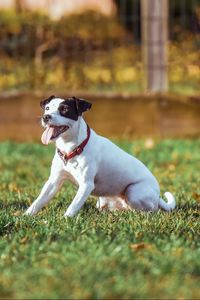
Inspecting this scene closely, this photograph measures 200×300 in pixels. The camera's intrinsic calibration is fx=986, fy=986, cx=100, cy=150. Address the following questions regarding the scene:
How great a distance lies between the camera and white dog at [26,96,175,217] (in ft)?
21.8

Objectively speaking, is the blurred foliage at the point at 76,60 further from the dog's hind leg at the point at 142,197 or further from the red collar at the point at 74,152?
Answer: the red collar at the point at 74,152

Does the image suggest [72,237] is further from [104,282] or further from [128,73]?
[128,73]

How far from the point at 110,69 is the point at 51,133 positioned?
19.3 ft

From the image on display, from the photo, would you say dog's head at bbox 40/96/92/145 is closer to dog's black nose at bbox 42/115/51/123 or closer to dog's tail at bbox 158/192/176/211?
dog's black nose at bbox 42/115/51/123

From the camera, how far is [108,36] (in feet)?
41.5

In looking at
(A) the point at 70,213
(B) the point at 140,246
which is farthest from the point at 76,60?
(B) the point at 140,246

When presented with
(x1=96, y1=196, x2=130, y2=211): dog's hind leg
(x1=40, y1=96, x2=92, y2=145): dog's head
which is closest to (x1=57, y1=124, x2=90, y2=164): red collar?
(x1=40, y1=96, x2=92, y2=145): dog's head

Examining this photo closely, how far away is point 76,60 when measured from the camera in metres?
12.4

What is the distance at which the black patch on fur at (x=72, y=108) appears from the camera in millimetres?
6606

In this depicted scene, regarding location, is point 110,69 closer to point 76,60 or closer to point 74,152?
point 76,60

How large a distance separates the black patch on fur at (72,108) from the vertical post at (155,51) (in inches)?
218

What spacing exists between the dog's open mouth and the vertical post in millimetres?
5614

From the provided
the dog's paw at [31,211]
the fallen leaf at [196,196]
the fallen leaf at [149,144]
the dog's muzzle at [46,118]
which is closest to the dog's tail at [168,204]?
the fallen leaf at [196,196]

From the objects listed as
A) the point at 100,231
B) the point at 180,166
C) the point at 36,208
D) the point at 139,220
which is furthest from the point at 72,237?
the point at 180,166
